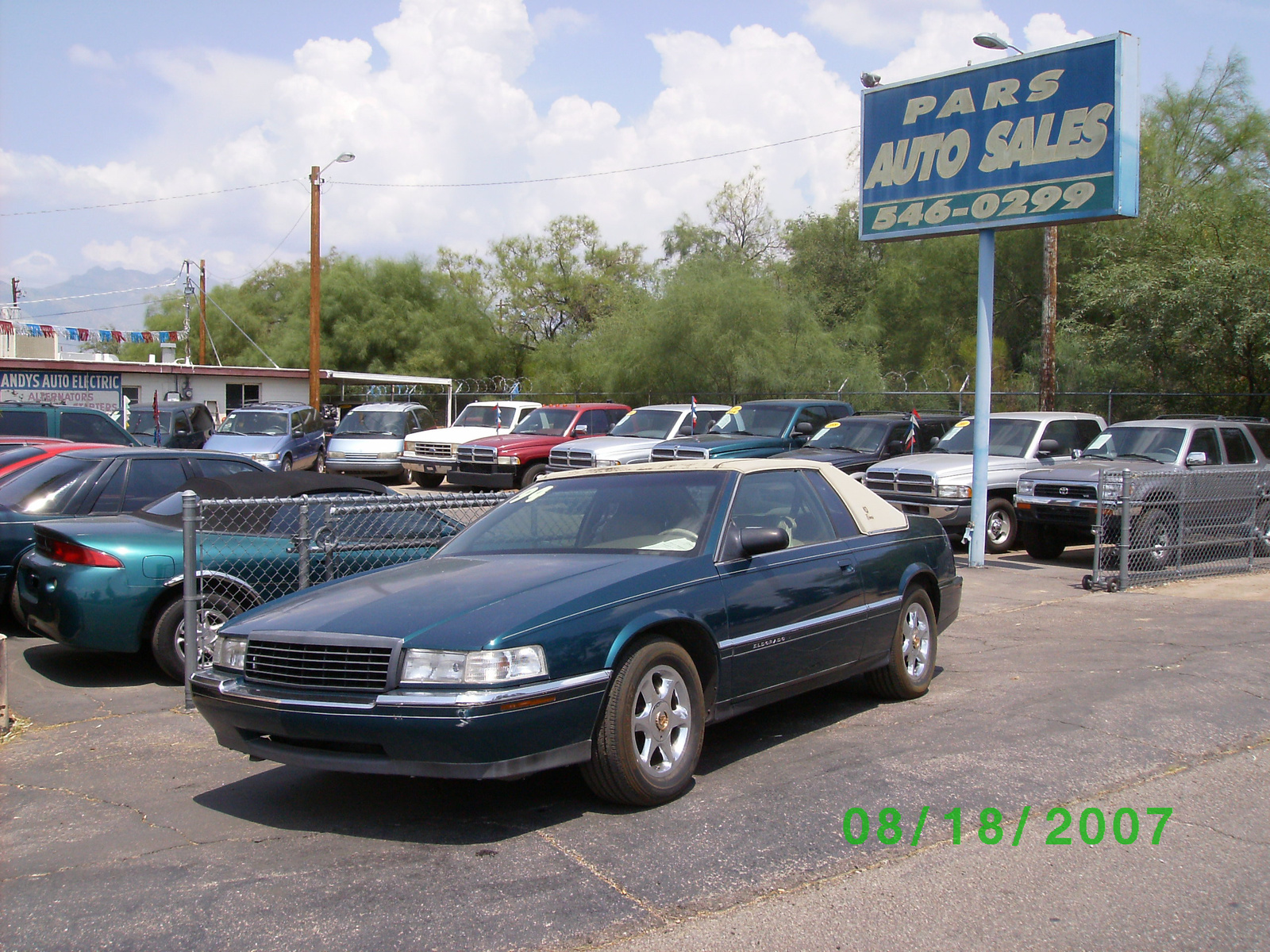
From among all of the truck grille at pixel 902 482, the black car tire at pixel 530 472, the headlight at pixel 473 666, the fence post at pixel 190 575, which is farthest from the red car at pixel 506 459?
the headlight at pixel 473 666

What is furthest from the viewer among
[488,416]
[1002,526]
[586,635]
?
[488,416]

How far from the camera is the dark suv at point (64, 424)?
1611 centimetres

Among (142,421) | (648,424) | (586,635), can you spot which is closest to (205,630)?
(586,635)

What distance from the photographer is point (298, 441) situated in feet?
75.0

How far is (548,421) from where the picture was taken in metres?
22.1

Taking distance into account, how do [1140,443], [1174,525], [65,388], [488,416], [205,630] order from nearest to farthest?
[205,630]
[1174,525]
[1140,443]
[488,416]
[65,388]

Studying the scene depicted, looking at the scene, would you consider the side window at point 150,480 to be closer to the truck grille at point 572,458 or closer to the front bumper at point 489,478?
the truck grille at point 572,458

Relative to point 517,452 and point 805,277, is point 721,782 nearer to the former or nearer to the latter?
point 517,452

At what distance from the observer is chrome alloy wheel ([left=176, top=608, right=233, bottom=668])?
23.2ft

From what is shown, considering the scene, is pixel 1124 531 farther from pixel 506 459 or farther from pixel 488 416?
pixel 488 416

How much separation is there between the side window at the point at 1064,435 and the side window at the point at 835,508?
10337mm

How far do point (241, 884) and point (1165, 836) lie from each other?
3.67 meters
